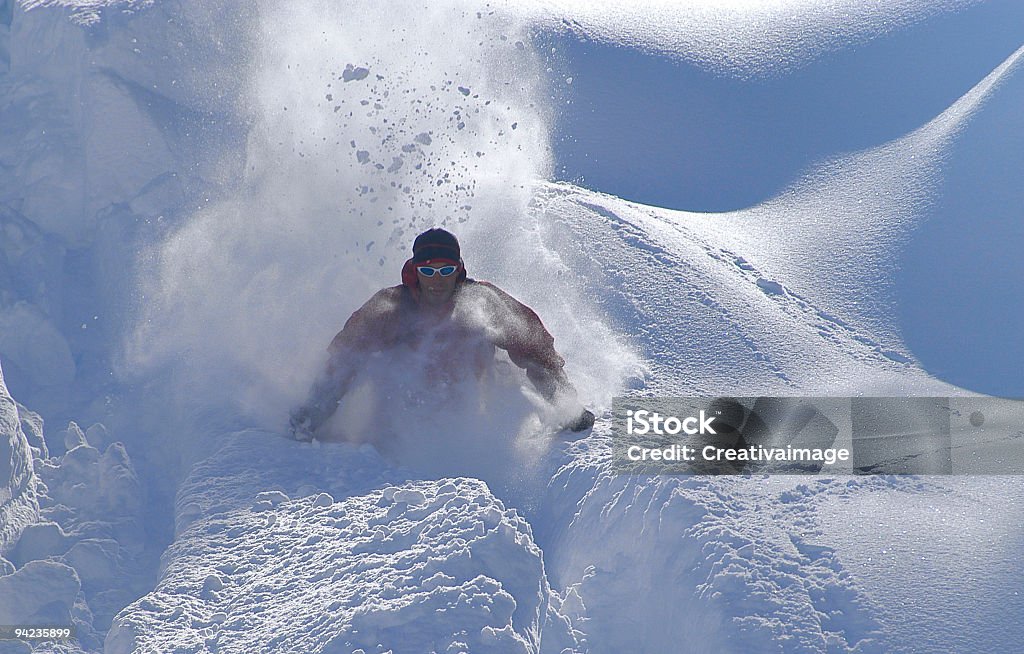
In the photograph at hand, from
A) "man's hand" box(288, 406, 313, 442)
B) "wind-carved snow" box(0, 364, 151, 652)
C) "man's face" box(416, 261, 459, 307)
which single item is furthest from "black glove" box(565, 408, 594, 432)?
"wind-carved snow" box(0, 364, 151, 652)

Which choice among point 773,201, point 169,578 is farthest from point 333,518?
point 773,201

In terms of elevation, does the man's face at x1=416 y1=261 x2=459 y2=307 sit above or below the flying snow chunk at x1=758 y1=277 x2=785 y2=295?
below

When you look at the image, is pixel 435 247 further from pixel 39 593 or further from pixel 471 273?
pixel 39 593

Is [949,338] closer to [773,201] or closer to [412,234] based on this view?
[773,201]

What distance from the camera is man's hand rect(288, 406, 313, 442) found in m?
4.41

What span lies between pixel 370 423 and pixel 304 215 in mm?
1914

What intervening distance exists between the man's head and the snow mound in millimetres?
1144

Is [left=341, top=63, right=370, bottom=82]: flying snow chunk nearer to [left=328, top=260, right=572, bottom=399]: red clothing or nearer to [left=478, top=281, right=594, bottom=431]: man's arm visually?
[left=328, top=260, right=572, bottom=399]: red clothing

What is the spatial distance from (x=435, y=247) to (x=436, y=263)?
0.28 feet

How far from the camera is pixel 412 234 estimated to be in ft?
18.6

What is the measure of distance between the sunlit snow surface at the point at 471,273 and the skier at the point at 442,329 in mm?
284

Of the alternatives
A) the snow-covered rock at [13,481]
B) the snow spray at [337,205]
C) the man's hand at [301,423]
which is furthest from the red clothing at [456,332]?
the snow-covered rock at [13,481]

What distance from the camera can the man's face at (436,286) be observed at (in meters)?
4.55

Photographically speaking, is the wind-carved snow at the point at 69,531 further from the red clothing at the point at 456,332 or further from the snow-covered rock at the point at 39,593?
the red clothing at the point at 456,332
